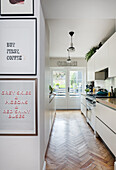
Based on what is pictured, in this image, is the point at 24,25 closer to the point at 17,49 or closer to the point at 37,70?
the point at 17,49

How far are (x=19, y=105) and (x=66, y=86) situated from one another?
4.91 meters

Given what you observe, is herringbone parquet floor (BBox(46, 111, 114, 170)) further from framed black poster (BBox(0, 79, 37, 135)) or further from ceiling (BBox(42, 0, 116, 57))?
ceiling (BBox(42, 0, 116, 57))

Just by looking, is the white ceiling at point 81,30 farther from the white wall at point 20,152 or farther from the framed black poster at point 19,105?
the white wall at point 20,152

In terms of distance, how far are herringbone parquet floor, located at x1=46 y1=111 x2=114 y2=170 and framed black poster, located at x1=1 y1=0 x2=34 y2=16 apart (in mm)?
2050

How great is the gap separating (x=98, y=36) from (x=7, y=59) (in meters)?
2.95

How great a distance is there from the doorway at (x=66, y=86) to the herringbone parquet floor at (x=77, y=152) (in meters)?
3.07

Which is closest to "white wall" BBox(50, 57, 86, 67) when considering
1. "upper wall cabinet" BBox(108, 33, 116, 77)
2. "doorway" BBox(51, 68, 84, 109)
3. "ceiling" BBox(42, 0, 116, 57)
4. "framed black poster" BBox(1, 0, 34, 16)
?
"doorway" BBox(51, 68, 84, 109)

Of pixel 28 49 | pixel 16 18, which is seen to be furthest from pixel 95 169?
pixel 16 18

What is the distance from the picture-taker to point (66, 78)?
6168 mm

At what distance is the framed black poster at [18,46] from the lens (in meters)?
1.32

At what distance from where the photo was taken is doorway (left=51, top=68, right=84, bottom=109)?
6188 mm

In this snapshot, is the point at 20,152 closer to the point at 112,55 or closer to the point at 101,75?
the point at 112,55

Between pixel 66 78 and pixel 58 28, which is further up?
pixel 58 28

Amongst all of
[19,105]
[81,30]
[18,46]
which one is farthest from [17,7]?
[81,30]
